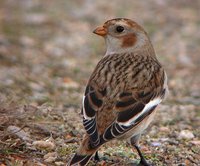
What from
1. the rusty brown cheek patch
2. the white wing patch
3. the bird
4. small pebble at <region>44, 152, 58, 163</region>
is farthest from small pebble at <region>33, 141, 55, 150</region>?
the rusty brown cheek patch

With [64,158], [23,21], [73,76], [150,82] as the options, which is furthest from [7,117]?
[23,21]

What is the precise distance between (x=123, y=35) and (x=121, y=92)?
3.74ft

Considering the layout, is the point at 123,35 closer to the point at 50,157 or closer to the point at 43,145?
the point at 43,145

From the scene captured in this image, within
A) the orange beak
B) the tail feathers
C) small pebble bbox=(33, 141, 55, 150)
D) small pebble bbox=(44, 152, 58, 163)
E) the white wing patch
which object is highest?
the orange beak

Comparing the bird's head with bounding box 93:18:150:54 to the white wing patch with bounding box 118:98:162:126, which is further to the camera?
the bird's head with bounding box 93:18:150:54

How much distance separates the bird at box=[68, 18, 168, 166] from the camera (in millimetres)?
4824

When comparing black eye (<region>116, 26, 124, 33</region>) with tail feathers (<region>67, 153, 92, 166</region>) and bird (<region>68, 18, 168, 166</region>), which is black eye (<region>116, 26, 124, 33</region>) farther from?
tail feathers (<region>67, 153, 92, 166</region>)

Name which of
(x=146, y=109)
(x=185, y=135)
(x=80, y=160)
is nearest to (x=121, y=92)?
(x=146, y=109)

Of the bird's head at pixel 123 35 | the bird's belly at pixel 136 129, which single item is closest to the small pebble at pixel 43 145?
the bird's belly at pixel 136 129

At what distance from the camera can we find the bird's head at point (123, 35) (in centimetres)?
608

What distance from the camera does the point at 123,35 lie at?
20.1ft

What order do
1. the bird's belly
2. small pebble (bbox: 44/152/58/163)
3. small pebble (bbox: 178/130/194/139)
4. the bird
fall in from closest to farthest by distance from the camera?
the bird, the bird's belly, small pebble (bbox: 44/152/58/163), small pebble (bbox: 178/130/194/139)

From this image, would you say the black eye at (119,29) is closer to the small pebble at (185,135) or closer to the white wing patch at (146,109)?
the white wing patch at (146,109)

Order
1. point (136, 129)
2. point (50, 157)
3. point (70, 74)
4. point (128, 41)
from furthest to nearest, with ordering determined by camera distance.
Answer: point (70, 74), point (128, 41), point (50, 157), point (136, 129)
